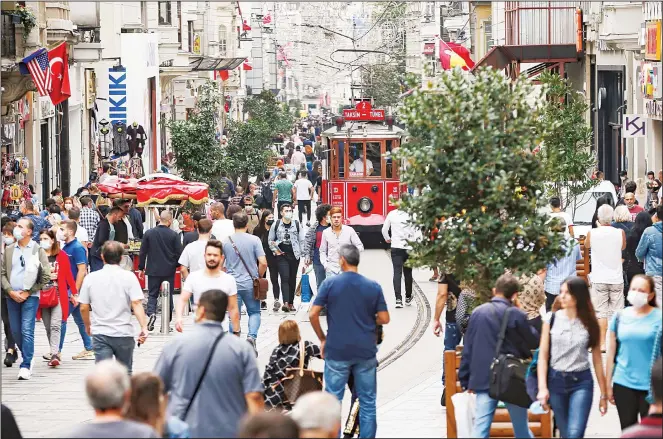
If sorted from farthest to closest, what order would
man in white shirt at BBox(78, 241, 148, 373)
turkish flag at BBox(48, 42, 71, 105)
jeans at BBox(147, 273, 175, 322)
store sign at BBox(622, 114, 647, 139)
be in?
store sign at BBox(622, 114, 647, 139) → turkish flag at BBox(48, 42, 71, 105) → jeans at BBox(147, 273, 175, 322) → man in white shirt at BBox(78, 241, 148, 373)

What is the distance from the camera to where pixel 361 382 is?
451 inches

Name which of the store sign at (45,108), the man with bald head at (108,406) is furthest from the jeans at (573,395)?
the store sign at (45,108)

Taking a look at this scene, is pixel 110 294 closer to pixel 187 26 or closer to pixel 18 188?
pixel 18 188

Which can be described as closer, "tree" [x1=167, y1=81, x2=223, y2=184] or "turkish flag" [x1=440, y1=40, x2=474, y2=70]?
"tree" [x1=167, y1=81, x2=223, y2=184]

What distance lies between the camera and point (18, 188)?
27.1 meters

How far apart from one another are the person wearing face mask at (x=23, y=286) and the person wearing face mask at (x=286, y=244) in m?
5.97

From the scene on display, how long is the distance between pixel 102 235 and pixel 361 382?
9.46m

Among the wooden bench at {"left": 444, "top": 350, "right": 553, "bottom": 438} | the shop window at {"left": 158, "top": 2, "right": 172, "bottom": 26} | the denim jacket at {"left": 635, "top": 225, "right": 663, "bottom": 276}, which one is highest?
the shop window at {"left": 158, "top": 2, "right": 172, "bottom": 26}

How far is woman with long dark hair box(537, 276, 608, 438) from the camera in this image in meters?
9.95

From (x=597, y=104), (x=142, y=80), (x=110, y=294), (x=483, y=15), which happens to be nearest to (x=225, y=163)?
(x=142, y=80)

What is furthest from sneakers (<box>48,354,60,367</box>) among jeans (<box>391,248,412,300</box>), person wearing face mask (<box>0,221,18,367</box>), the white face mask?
the white face mask

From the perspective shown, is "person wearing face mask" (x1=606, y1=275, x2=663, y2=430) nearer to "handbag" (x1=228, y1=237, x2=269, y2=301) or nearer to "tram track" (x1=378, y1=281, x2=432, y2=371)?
"handbag" (x1=228, y1=237, x2=269, y2=301)

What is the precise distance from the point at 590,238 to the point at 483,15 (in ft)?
170

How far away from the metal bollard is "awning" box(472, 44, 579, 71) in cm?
2208
